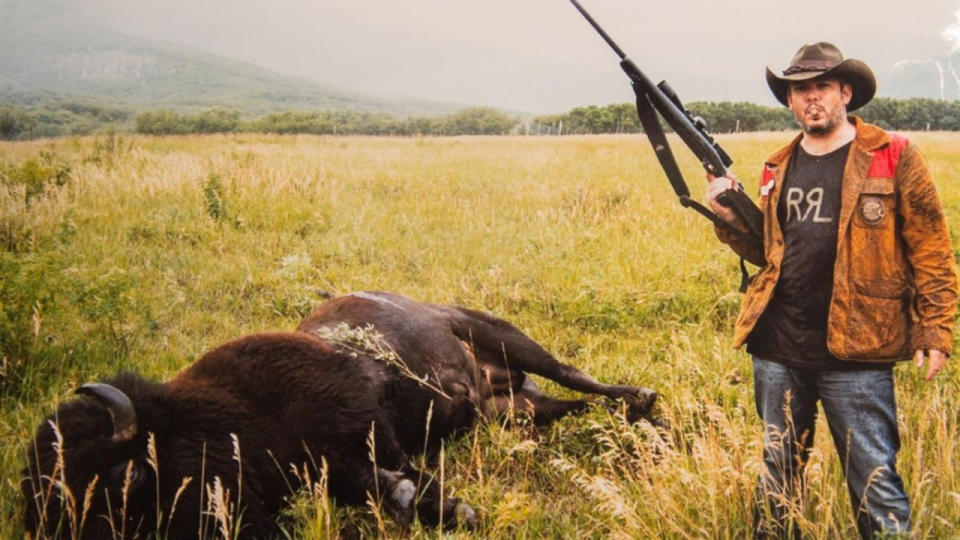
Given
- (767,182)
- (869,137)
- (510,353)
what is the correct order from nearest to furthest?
1. (869,137)
2. (767,182)
3. (510,353)

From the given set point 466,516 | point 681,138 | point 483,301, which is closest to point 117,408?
point 466,516

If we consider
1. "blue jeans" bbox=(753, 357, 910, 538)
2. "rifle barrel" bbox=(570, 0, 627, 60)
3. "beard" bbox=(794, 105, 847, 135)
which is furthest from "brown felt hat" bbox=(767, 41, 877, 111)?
"blue jeans" bbox=(753, 357, 910, 538)

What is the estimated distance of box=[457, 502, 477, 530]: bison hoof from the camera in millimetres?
3234

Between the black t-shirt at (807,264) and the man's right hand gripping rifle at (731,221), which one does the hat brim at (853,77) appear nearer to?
the black t-shirt at (807,264)

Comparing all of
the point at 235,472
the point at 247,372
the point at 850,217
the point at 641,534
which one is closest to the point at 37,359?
the point at 247,372

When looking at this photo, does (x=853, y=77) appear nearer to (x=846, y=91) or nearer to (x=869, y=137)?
(x=846, y=91)

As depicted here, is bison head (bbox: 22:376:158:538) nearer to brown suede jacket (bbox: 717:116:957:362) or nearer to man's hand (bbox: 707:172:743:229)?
man's hand (bbox: 707:172:743:229)

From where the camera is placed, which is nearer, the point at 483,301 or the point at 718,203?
the point at 718,203

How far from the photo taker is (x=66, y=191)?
1127cm

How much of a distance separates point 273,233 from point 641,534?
7.88 metres

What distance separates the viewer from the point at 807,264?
9.09ft

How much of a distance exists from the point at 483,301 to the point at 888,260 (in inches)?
177

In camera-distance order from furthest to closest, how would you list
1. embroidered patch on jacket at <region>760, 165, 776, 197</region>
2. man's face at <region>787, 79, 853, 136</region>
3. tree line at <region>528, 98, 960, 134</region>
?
1. tree line at <region>528, 98, 960, 134</region>
2. embroidered patch on jacket at <region>760, 165, 776, 197</region>
3. man's face at <region>787, 79, 853, 136</region>

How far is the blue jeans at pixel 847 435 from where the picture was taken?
2.56m
